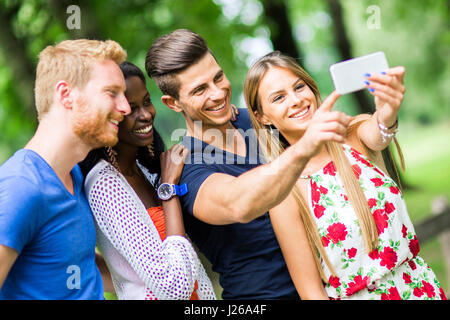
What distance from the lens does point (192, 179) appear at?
2139 millimetres

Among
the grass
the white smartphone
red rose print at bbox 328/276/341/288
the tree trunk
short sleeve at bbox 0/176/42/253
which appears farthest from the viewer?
the grass

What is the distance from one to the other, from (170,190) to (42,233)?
0.62m

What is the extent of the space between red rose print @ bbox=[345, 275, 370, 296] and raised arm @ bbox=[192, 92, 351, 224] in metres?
0.57

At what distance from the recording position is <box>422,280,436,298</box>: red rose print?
2.08 metres

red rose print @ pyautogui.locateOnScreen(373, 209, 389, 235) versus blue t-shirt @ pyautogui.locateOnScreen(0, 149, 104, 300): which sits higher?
blue t-shirt @ pyautogui.locateOnScreen(0, 149, 104, 300)

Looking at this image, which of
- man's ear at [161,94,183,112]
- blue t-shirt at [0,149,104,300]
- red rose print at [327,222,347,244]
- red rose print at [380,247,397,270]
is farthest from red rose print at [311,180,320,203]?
blue t-shirt at [0,149,104,300]

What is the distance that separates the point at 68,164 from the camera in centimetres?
181

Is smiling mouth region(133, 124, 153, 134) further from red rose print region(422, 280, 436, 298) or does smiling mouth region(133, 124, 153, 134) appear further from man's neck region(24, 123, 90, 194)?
red rose print region(422, 280, 436, 298)

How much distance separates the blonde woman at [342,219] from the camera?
78.6 inches

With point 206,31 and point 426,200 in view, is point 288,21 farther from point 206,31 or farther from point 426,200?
point 426,200

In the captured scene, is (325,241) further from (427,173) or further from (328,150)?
(427,173)

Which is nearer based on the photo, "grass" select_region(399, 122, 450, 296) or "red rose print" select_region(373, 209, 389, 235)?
"red rose print" select_region(373, 209, 389, 235)

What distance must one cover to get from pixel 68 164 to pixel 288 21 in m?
6.26

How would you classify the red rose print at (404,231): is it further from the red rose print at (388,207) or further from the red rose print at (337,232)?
the red rose print at (337,232)
